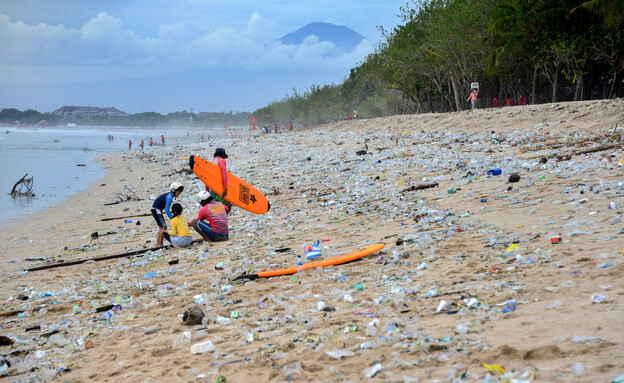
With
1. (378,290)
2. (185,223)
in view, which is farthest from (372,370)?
(185,223)

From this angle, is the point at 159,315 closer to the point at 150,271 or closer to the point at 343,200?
the point at 150,271

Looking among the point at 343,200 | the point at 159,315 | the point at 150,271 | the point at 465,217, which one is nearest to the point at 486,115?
the point at 343,200

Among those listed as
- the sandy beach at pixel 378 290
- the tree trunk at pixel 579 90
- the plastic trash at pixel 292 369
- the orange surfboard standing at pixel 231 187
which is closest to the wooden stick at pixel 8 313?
the sandy beach at pixel 378 290

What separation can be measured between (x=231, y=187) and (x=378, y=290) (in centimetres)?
617

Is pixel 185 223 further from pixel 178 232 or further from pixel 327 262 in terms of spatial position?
pixel 327 262

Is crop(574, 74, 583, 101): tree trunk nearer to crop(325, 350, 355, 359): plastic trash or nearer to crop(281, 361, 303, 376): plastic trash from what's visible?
crop(325, 350, 355, 359): plastic trash

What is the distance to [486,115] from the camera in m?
21.4

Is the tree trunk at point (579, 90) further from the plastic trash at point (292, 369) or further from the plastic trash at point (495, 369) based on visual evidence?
the plastic trash at point (292, 369)

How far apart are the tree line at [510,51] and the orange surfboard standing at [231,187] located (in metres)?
19.4

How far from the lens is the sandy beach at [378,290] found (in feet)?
10.0

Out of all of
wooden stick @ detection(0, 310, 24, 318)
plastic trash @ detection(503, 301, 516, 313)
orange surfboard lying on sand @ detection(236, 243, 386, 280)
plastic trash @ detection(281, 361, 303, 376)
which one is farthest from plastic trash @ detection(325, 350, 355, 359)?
wooden stick @ detection(0, 310, 24, 318)

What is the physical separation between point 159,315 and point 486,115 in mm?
19148

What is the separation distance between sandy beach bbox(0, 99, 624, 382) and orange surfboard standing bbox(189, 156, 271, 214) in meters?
0.43

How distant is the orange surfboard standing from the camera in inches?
387
